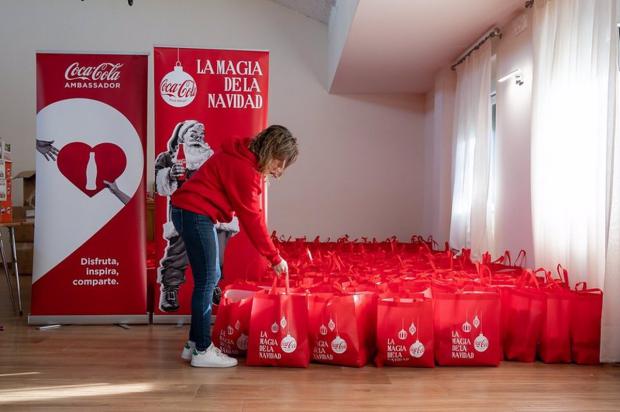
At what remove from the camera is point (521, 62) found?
4719 millimetres

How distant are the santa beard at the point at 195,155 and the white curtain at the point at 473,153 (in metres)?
2.53

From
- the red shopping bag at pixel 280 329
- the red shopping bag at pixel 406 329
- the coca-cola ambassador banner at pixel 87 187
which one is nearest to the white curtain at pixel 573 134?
the red shopping bag at pixel 406 329

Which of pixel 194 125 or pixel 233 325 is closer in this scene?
pixel 233 325

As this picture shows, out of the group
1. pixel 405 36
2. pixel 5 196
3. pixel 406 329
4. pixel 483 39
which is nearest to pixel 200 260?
pixel 406 329

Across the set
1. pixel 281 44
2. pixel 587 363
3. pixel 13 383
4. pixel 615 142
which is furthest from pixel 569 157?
pixel 281 44

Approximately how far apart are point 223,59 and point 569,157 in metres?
2.21

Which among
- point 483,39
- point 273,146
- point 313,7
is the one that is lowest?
point 273,146

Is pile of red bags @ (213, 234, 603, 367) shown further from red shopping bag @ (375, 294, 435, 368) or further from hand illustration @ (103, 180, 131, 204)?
hand illustration @ (103, 180, 131, 204)

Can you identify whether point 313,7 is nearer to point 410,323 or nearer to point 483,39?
point 483,39

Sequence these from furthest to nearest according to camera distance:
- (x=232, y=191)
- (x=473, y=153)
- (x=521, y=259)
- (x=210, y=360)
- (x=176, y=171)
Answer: (x=473, y=153) < (x=521, y=259) < (x=176, y=171) < (x=210, y=360) < (x=232, y=191)

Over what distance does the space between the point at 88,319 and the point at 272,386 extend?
70.4 inches

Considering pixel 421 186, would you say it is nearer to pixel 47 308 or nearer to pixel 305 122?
pixel 305 122

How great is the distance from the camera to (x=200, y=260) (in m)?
2.76

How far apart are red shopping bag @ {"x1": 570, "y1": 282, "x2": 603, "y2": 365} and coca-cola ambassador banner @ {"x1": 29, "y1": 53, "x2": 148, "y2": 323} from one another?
8.33 ft
